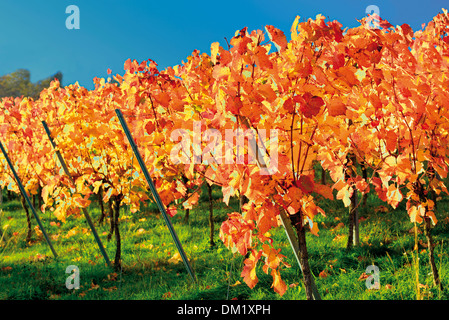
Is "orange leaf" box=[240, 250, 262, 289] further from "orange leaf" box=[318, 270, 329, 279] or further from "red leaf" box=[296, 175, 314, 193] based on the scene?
"orange leaf" box=[318, 270, 329, 279]

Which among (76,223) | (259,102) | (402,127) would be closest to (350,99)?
(402,127)

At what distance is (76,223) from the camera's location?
26.8ft

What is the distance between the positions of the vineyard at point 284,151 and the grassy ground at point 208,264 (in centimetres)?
3

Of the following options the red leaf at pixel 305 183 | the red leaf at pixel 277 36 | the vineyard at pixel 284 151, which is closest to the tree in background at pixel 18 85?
the vineyard at pixel 284 151

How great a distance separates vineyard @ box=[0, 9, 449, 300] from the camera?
1813 mm

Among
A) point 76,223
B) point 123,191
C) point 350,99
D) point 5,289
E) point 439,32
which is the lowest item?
point 5,289

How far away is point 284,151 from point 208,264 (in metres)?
3.06

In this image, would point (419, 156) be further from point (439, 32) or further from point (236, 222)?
point (236, 222)

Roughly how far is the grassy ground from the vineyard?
0.03m

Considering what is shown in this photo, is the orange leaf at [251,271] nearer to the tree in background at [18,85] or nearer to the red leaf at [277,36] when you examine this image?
the red leaf at [277,36]

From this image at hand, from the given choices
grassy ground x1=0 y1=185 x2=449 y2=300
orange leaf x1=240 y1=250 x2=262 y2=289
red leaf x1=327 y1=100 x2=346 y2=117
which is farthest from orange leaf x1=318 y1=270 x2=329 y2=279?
red leaf x1=327 y1=100 x2=346 y2=117

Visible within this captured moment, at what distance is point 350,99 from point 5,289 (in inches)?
177

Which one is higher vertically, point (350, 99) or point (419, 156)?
point (350, 99)

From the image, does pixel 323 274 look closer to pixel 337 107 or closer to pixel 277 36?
pixel 337 107
